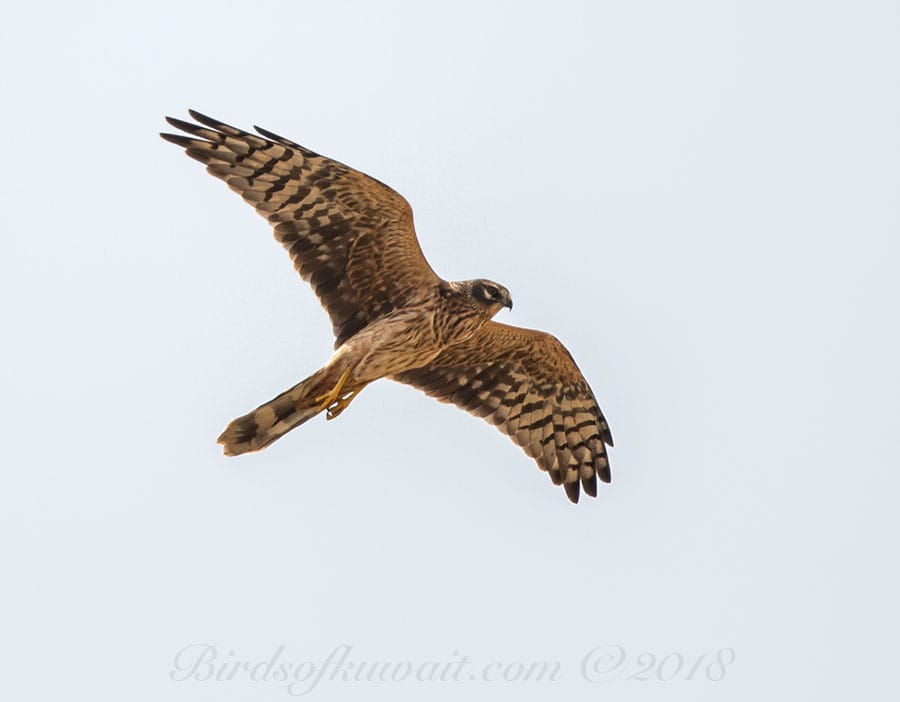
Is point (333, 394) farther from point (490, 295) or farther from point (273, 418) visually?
point (490, 295)

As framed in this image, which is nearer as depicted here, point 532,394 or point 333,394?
point 333,394

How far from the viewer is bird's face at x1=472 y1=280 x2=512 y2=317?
38.4 ft

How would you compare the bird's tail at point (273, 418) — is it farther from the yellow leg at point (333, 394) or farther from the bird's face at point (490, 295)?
the bird's face at point (490, 295)

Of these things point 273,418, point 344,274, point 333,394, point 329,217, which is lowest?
point 273,418

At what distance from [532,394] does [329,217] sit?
102 inches

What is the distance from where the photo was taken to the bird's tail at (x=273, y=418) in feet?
37.8

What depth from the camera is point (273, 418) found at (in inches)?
454

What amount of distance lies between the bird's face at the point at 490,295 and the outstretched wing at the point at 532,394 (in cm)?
54

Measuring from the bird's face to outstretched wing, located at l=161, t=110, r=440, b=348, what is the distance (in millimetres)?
320

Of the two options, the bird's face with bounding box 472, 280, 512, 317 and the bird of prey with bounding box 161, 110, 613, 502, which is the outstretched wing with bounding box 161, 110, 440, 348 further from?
the bird's face with bounding box 472, 280, 512, 317

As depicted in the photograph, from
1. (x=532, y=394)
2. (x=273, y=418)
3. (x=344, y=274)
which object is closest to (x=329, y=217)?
(x=344, y=274)

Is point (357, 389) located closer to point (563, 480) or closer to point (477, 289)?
point (477, 289)

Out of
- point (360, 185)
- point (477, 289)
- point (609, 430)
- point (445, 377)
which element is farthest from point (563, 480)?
point (360, 185)

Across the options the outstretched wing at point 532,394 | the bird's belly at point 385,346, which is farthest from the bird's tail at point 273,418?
the outstretched wing at point 532,394
